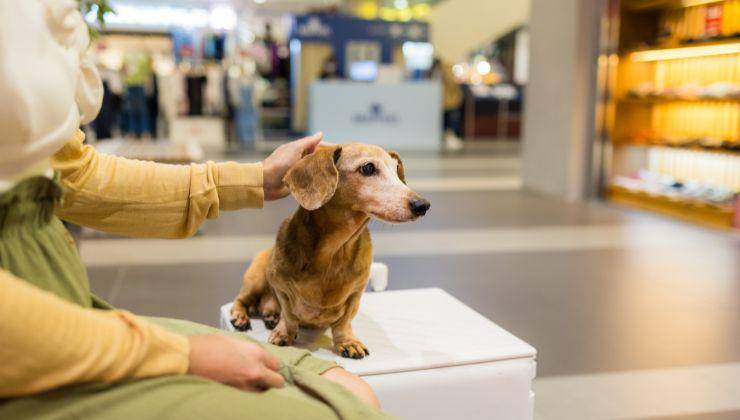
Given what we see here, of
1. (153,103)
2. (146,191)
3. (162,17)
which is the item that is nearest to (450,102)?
(153,103)

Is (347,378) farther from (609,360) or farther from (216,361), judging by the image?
(609,360)

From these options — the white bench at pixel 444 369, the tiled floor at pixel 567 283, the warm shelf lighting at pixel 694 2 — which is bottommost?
the tiled floor at pixel 567 283

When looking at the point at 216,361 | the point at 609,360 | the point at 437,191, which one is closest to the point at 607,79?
the point at 437,191

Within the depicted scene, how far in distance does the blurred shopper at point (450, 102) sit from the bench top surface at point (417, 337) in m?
11.8

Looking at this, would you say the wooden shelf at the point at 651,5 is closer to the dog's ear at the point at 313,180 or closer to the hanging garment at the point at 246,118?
the dog's ear at the point at 313,180

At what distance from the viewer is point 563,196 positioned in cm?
742

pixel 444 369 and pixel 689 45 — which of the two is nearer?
pixel 444 369

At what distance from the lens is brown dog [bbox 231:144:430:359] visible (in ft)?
5.43

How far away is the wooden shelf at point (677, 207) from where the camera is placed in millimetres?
5852

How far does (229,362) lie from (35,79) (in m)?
0.46

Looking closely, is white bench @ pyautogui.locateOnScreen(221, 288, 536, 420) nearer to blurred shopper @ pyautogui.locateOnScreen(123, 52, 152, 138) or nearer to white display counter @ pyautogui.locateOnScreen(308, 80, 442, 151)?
white display counter @ pyautogui.locateOnScreen(308, 80, 442, 151)

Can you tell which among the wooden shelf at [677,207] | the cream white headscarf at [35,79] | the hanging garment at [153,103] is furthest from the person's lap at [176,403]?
the hanging garment at [153,103]

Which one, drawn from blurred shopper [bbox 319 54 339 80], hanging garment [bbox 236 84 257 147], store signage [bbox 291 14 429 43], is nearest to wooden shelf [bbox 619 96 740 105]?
hanging garment [bbox 236 84 257 147]

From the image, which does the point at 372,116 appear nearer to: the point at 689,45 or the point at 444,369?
the point at 689,45
